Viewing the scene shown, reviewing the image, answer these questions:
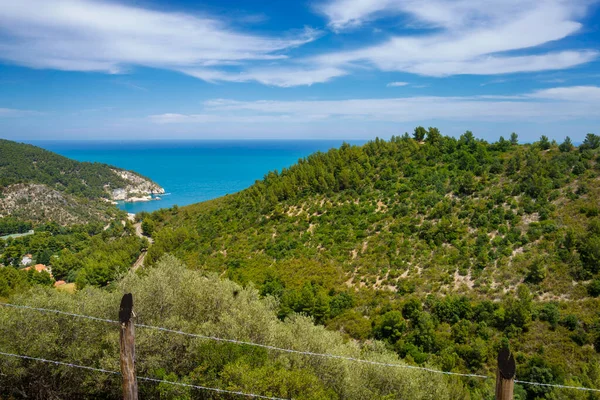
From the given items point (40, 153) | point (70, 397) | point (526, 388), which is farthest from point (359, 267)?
point (40, 153)

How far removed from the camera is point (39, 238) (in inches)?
2837

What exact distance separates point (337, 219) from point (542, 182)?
20.1 meters

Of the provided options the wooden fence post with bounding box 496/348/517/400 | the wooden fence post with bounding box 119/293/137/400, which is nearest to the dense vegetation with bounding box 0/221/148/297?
the wooden fence post with bounding box 119/293/137/400

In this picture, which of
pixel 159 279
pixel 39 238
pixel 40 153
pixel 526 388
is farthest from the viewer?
pixel 40 153

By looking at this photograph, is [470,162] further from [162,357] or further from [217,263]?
[162,357]

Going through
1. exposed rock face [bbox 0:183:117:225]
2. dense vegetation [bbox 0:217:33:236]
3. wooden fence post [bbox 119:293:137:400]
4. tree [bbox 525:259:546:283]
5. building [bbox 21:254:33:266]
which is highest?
wooden fence post [bbox 119:293:137:400]

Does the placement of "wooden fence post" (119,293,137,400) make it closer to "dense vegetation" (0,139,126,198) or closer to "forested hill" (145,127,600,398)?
"forested hill" (145,127,600,398)

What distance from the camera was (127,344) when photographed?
251 inches

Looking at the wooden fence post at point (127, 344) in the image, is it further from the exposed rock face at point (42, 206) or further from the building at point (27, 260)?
the exposed rock face at point (42, 206)

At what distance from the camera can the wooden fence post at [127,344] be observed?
245 inches

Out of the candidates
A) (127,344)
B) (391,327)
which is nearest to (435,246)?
(391,327)

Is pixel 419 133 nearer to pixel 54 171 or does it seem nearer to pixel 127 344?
pixel 127 344

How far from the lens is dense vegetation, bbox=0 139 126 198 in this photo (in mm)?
124812

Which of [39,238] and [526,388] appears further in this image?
[39,238]
